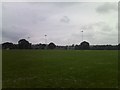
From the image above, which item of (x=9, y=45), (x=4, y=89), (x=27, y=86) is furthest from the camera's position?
(x=9, y=45)

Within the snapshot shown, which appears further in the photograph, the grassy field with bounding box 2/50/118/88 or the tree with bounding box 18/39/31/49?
the tree with bounding box 18/39/31/49

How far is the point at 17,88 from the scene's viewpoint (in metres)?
17.3

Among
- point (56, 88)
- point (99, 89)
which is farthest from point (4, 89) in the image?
point (99, 89)

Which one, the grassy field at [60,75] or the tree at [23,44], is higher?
the tree at [23,44]

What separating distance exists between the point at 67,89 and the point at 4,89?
4540mm

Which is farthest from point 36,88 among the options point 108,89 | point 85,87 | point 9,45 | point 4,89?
point 9,45

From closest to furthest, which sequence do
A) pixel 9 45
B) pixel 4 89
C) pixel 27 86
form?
pixel 4 89
pixel 27 86
pixel 9 45

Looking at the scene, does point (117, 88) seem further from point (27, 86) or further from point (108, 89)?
point (27, 86)

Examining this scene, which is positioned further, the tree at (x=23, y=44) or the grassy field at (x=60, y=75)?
the tree at (x=23, y=44)

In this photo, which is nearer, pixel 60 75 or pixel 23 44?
pixel 60 75

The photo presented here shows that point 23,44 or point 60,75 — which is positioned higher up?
point 23,44

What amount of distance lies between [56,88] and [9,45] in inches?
6561

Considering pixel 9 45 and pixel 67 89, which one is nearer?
pixel 67 89

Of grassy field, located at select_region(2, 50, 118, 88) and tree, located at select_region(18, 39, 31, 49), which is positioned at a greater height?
tree, located at select_region(18, 39, 31, 49)
